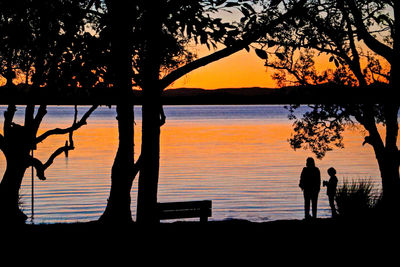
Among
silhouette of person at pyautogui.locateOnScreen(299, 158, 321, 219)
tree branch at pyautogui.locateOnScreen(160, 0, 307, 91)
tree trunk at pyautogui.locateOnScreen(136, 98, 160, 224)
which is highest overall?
tree branch at pyautogui.locateOnScreen(160, 0, 307, 91)

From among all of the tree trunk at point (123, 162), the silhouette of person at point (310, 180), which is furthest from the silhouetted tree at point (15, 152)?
the tree trunk at point (123, 162)

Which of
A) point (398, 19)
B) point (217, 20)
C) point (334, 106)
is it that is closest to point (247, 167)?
point (334, 106)

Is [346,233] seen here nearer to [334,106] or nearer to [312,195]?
[312,195]

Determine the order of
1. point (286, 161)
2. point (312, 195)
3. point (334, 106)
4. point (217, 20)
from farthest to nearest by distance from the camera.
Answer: point (286, 161)
point (334, 106)
point (312, 195)
point (217, 20)

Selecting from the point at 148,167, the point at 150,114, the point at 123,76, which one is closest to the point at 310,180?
the point at 148,167

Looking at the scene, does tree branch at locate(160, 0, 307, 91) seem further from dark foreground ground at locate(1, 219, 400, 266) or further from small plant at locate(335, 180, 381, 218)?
small plant at locate(335, 180, 381, 218)

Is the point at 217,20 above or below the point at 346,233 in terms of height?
above

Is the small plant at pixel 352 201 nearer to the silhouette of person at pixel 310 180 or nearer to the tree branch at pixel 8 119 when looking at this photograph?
the silhouette of person at pixel 310 180

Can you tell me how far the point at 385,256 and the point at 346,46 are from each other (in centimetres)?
1247

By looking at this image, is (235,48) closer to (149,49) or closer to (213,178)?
(149,49)

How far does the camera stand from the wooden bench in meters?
17.5

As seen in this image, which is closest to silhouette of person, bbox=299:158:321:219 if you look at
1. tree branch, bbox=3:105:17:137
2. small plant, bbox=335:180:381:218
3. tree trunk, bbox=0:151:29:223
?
small plant, bbox=335:180:381:218

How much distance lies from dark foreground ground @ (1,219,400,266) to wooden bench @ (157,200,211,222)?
6.39 ft

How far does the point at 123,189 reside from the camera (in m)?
12.6
